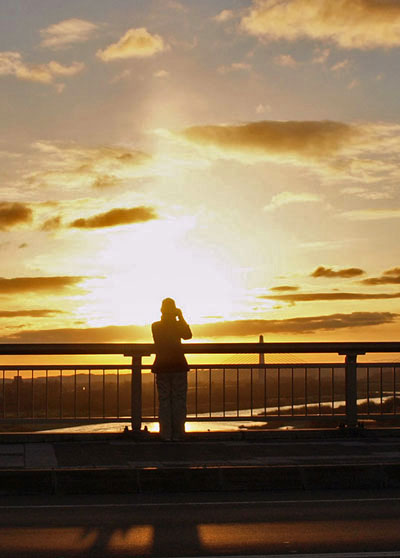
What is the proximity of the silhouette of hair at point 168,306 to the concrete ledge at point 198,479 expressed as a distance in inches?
181

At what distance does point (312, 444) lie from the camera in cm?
1586

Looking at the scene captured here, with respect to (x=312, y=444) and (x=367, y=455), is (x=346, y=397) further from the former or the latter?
(x=367, y=455)

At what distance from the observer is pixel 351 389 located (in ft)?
55.2

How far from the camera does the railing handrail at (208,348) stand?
629 inches

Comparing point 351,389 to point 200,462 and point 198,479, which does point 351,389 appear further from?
point 198,479

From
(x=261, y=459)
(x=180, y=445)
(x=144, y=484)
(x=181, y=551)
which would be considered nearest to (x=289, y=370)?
(x=180, y=445)

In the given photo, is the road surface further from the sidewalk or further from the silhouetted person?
the silhouetted person

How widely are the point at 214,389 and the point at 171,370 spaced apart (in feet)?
5.70

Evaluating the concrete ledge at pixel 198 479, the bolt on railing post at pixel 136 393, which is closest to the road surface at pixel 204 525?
the concrete ledge at pixel 198 479

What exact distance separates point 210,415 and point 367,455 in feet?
11.3

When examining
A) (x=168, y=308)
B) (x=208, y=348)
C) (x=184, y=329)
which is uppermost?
(x=168, y=308)

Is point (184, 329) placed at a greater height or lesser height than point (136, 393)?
greater

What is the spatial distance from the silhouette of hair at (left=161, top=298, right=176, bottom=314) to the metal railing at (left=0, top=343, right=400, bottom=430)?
0.65 metres

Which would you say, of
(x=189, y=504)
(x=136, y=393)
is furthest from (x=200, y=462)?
(x=136, y=393)
